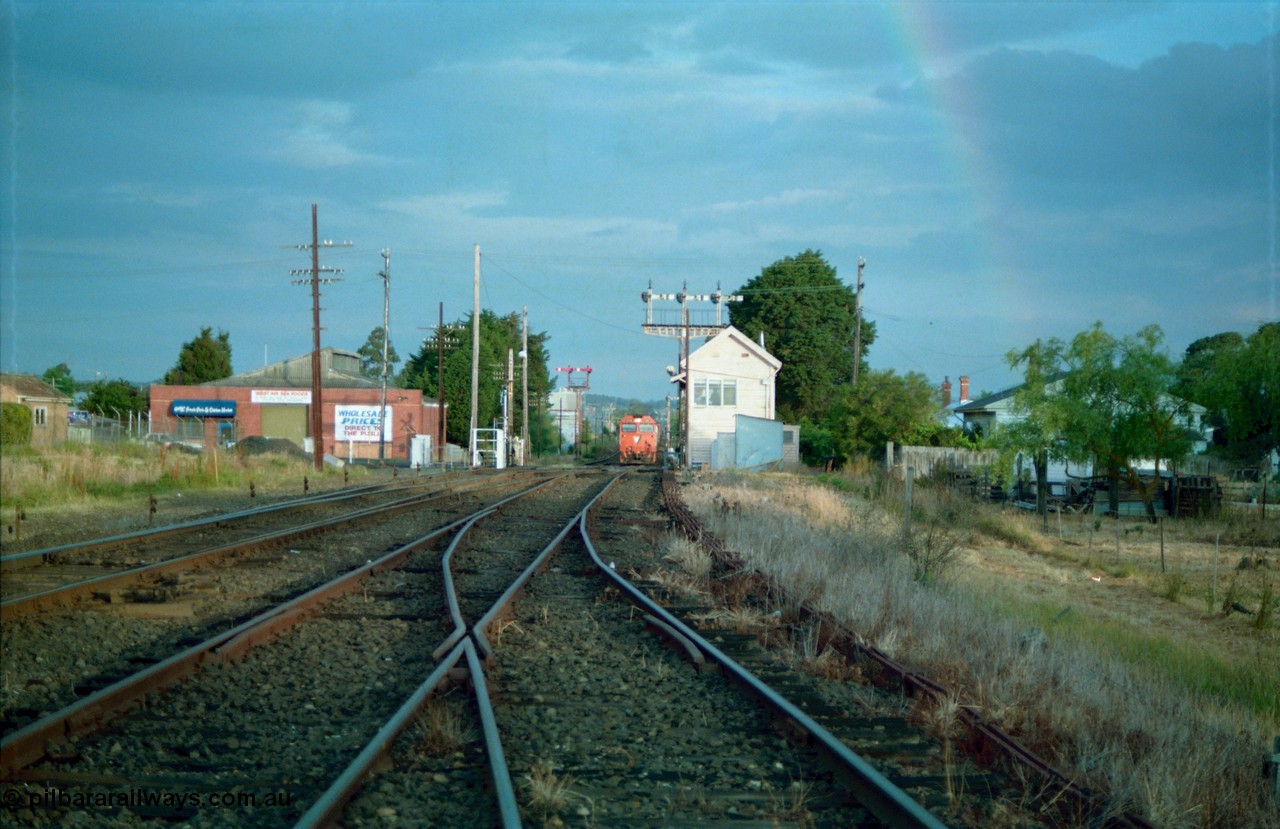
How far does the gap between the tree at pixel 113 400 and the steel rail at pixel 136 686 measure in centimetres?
7427

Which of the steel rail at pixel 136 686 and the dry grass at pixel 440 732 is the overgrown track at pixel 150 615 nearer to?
the steel rail at pixel 136 686

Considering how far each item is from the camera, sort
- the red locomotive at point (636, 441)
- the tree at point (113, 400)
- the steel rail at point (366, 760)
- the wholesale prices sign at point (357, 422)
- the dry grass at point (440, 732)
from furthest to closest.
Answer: the tree at point (113, 400) < the wholesale prices sign at point (357, 422) < the red locomotive at point (636, 441) < the dry grass at point (440, 732) < the steel rail at point (366, 760)

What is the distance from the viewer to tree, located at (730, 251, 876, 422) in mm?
74000

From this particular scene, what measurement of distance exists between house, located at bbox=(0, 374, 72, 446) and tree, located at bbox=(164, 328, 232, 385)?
29.7m

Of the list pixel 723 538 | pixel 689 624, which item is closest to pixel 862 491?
pixel 723 538

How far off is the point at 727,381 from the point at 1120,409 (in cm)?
2801

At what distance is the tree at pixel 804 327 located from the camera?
74000mm

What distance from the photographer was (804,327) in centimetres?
7481

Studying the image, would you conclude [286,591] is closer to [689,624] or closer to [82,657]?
[82,657]

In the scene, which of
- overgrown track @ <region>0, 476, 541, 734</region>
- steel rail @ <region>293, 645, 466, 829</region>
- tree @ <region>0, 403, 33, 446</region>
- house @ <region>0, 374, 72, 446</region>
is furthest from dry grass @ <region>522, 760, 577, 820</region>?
house @ <region>0, 374, 72, 446</region>

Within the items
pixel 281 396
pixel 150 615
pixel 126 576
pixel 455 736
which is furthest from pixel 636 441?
pixel 455 736

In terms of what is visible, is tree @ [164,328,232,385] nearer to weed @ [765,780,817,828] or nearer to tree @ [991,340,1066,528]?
tree @ [991,340,1066,528]

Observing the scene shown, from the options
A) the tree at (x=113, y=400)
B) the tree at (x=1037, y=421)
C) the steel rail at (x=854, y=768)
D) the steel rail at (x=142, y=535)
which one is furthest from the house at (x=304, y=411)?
the steel rail at (x=854, y=768)

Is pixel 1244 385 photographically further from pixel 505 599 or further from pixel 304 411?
pixel 304 411
